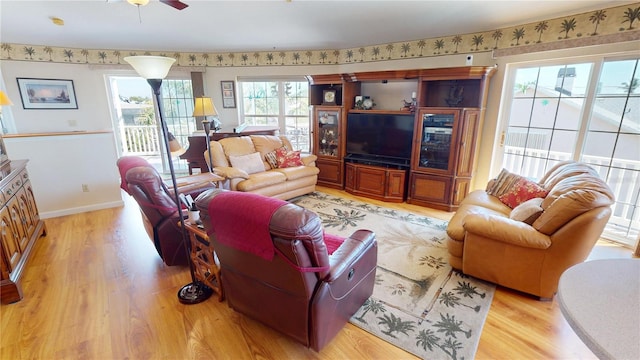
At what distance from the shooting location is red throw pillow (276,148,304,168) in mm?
4586

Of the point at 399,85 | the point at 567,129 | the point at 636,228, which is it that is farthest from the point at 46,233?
the point at 636,228

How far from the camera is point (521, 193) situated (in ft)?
9.66

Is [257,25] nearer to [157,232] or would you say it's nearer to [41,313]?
[157,232]

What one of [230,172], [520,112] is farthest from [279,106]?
[520,112]

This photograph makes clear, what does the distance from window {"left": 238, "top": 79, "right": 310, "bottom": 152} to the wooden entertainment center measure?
698mm

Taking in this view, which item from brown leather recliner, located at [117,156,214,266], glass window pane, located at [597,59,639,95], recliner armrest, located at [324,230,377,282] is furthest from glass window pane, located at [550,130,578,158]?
brown leather recliner, located at [117,156,214,266]

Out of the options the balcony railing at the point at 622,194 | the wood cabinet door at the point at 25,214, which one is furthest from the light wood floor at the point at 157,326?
the balcony railing at the point at 622,194

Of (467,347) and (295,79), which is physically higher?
(295,79)

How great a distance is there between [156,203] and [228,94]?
13.1 feet

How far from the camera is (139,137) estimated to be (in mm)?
6828

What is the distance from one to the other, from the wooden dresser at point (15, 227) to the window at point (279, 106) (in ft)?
11.8

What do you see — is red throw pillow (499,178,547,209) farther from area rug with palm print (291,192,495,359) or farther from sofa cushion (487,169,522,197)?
area rug with palm print (291,192,495,359)

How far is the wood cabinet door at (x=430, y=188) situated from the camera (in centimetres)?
406

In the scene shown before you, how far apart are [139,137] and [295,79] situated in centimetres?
412
